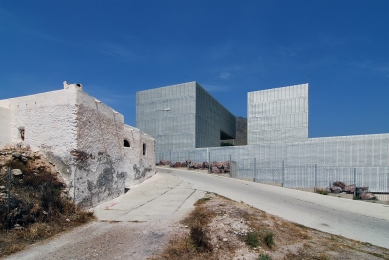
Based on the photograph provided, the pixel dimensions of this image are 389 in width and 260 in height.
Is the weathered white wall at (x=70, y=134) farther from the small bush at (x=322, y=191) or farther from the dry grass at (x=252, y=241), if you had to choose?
the small bush at (x=322, y=191)

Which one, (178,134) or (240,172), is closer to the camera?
(240,172)

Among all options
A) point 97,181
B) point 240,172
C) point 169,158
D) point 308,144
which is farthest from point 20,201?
point 169,158

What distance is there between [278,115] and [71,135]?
1055 inches

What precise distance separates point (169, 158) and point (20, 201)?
23.9 m

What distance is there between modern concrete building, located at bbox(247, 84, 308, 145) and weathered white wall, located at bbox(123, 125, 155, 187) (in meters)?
17.8

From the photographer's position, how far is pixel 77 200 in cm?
994

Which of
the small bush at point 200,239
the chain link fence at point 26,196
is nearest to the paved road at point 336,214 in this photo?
the small bush at point 200,239

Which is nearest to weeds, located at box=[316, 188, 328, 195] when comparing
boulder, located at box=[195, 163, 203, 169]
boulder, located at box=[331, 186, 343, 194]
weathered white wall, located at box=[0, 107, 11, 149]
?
boulder, located at box=[331, 186, 343, 194]

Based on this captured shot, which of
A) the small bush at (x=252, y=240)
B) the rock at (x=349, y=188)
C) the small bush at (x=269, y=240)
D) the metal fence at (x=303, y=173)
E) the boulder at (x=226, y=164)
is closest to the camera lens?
the small bush at (x=252, y=240)

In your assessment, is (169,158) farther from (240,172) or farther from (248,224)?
(248,224)

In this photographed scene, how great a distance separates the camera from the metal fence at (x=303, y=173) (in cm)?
1906

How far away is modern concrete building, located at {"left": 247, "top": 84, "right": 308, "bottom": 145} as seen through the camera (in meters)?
31.0

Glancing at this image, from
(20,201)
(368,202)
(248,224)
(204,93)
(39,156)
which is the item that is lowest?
(368,202)

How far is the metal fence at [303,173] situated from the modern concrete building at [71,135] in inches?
559
